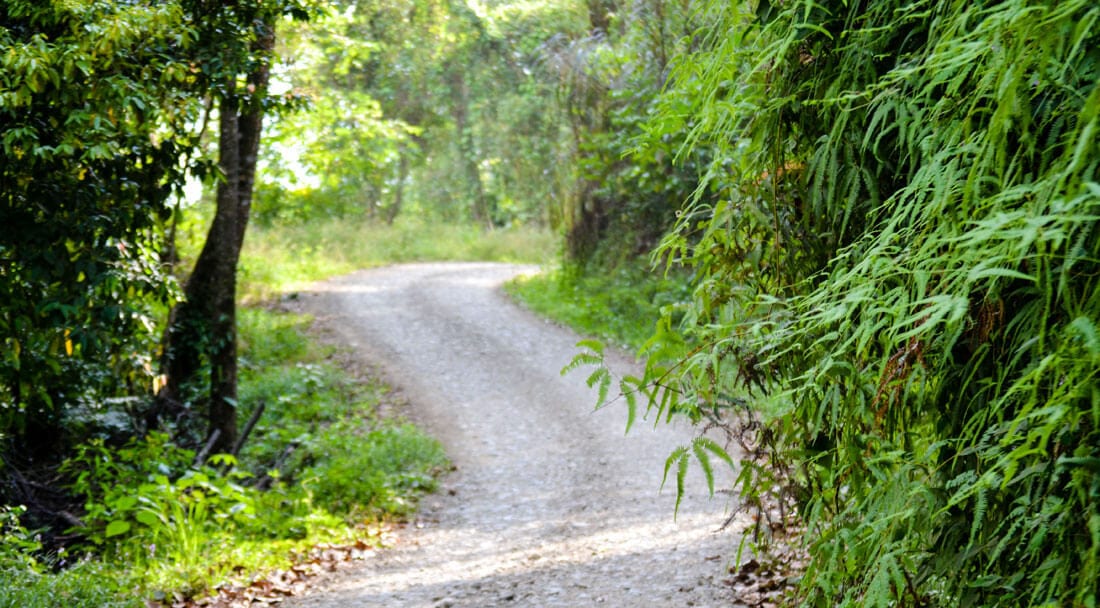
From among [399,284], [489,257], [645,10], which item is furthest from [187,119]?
[489,257]

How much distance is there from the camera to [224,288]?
9953mm

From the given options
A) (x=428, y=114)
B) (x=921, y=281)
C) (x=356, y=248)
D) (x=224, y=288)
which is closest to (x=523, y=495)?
(x=224, y=288)

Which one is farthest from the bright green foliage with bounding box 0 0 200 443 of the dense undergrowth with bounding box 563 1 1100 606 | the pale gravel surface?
the dense undergrowth with bounding box 563 1 1100 606

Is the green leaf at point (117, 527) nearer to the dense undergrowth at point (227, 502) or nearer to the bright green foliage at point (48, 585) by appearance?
the dense undergrowth at point (227, 502)

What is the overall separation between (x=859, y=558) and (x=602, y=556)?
4.57m

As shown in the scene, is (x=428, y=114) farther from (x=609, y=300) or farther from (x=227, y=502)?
(x=227, y=502)

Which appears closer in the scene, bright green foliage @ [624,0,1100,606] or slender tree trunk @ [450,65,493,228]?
bright green foliage @ [624,0,1100,606]

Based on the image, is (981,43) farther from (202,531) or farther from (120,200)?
(202,531)

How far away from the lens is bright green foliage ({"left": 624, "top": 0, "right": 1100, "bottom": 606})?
1513 millimetres

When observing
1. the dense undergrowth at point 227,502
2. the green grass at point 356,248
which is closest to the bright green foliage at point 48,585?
the dense undergrowth at point 227,502

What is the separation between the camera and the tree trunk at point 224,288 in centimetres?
910

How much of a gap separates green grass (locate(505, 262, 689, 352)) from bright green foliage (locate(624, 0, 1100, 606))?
1046 cm

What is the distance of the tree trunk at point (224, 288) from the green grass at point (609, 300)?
5741 millimetres

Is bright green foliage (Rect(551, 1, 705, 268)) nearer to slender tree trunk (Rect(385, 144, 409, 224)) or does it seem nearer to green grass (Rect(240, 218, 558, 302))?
green grass (Rect(240, 218, 558, 302))
